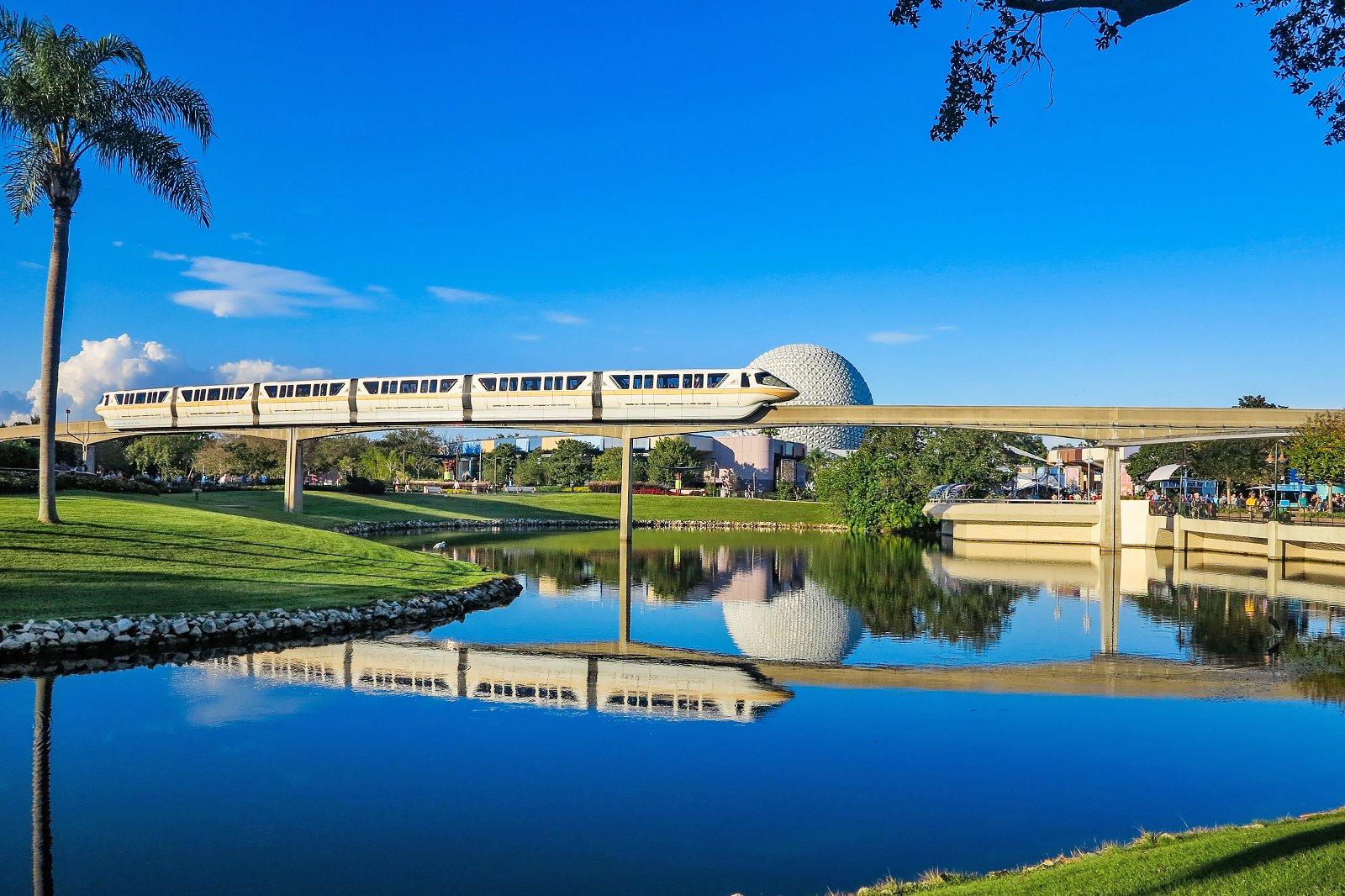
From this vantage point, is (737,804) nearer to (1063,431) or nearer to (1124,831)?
(1124,831)

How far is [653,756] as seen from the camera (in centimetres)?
1328

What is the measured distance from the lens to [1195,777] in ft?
41.8

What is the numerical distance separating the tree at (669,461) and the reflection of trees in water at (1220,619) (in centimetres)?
8401


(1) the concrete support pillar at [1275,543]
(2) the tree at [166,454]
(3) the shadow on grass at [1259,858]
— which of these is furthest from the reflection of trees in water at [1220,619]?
(2) the tree at [166,454]

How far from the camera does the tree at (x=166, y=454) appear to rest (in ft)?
299

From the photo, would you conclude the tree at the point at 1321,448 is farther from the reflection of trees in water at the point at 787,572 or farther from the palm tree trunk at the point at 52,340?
the palm tree trunk at the point at 52,340

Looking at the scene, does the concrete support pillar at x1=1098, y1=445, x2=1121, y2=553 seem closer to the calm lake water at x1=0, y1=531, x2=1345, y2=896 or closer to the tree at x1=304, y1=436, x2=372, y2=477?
the calm lake water at x1=0, y1=531, x2=1345, y2=896

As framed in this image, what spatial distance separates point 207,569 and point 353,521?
4399 centimetres

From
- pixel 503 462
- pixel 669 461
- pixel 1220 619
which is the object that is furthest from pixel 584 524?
pixel 1220 619

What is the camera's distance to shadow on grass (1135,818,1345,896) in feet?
24.1

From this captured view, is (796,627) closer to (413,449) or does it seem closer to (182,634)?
(182,634)

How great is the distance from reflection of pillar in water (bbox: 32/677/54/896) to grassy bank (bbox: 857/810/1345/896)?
25.5 ft

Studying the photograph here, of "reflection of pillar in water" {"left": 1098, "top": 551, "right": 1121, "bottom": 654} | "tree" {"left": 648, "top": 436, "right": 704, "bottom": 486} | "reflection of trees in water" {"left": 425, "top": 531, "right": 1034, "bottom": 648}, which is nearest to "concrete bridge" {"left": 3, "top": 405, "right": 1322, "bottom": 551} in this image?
"reflection of pillar in water" {"left": 1098, "top": 551, "right": 1121, "bottom": 654}

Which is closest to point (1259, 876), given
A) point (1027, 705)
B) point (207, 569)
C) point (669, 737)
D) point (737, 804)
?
point (737, 804)
